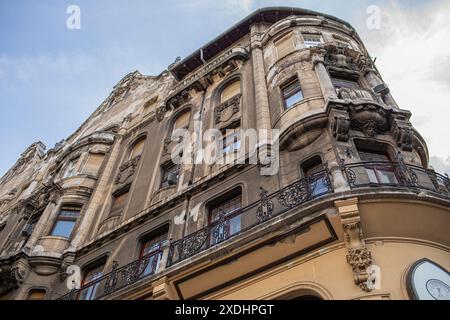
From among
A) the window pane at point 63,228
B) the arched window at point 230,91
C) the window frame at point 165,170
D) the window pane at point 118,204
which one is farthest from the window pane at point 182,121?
the window pane at point 63,228

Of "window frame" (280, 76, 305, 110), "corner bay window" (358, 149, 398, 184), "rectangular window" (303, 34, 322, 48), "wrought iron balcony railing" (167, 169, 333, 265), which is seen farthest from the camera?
"rectangular window" (303, 34, 322, 48)

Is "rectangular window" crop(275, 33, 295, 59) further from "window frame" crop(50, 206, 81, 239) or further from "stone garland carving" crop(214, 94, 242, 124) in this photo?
"window frame" crop(50, 206, 81, 239)

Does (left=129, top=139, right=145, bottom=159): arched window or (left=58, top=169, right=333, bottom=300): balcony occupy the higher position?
(left=129, top=139, right=145, bottom=159): arched window

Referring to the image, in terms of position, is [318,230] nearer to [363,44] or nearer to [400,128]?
[400,128]

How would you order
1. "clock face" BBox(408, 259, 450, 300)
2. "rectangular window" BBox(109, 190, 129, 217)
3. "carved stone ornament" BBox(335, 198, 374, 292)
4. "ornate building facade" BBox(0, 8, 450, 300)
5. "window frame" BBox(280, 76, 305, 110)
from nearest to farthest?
"clock face" BBox(408, 259, 450, 300) < "carved stone ornament" BBox(335, 198, 374, 292) < "ornate building facade" BBox(0, 8, 450, 300) < "window frame" BBox(280, 76, 305, 110) < "rectangular window" BBox(109, 190, 129, 217)

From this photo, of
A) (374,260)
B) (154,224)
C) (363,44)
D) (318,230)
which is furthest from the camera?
(363,44)

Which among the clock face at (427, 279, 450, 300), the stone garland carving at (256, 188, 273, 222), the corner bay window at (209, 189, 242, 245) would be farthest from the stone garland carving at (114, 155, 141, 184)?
the clock face at (427, 279, 450, 300)

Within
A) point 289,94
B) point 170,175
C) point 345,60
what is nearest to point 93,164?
point 170,175

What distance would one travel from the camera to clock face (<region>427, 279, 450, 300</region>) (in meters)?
7.92

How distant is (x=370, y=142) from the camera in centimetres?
1223

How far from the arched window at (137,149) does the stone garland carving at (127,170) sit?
74cm

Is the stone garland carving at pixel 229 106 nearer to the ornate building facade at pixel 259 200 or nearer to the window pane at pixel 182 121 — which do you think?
the ornate building facade at pixel 259 200
